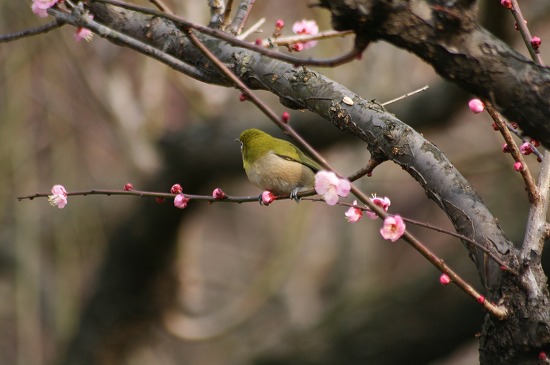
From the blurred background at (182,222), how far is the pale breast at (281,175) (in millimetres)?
2015

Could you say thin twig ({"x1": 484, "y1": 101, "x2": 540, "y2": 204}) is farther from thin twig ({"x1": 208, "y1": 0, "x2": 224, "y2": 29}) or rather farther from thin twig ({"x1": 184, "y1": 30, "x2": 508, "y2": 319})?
thin twig ({"x1": 208, "y1": 0, "x2": 224, "y2": 29})

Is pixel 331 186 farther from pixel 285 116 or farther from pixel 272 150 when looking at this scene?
pixel 272 150

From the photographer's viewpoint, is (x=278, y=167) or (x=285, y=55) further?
(x=278, y=167)

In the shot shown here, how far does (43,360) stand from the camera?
7996mm

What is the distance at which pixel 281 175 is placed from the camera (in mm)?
2791

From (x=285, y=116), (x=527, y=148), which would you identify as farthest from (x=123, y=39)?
(x=527, y=148)

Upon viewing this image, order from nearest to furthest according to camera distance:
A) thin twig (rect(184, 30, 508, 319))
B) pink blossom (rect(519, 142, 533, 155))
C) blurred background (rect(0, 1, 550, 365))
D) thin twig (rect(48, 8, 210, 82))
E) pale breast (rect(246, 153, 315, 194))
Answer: thin twig (rect(184, 30, 508, 319))
thin twig (rect(48, 8, 210, 82))
pink blossom (rect(519, 142, 533, 155))
pale breast (rect(246, 153, 315, 194))
blurred background (rect(0, 1, 550, 365))

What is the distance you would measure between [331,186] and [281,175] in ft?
3.51

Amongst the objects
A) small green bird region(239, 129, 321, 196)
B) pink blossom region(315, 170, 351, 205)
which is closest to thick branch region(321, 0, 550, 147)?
pink blossom region(315, 170, 351, 205)

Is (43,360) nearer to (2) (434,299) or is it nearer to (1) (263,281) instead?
(1) (263,281)

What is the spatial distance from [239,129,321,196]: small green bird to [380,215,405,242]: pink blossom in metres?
0.99

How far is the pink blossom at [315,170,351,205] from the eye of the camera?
1691mm

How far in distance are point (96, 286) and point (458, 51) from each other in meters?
5.48

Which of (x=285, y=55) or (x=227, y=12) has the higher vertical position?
(x=227, y=12)
